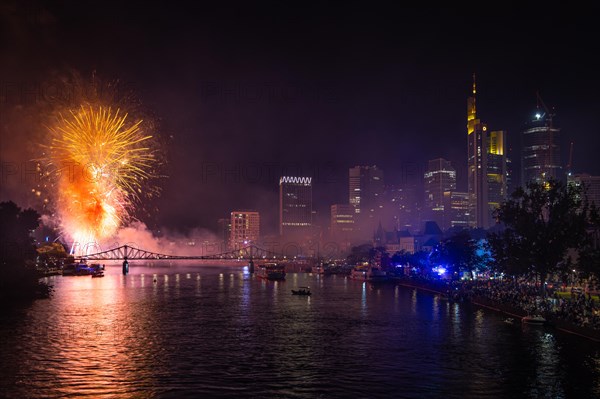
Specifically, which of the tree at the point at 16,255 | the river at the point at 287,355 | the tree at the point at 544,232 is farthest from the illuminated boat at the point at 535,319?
the tree at the point at 16,255

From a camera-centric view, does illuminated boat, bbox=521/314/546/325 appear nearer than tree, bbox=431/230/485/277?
Yes

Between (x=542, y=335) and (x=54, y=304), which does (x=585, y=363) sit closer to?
(x=542, y=335)

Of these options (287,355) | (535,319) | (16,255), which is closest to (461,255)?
(535,319)

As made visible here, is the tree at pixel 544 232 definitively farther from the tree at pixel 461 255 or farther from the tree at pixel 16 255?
the tree at pixel 16 255

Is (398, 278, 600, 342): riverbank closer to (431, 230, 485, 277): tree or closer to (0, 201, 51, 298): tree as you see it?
(431, 230, 485, 277): tree

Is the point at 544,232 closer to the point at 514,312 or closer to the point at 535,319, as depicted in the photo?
the point at 514,312

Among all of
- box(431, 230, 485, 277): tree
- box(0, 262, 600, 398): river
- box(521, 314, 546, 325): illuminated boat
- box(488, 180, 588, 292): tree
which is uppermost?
box(488, 180, 588, 292): tree

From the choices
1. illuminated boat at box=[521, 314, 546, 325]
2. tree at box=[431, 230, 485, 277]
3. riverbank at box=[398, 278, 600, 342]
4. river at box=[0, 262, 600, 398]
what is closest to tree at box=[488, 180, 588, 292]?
riverbank at box=[398, 278, 600, 342]

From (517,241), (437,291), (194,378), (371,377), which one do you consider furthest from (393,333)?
(437,291)

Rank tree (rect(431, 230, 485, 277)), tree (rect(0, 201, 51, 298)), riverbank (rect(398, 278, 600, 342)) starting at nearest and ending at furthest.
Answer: riverbank (rect(398, 278, 600, 342)) < tree (rect(0, 201, 51, 298)) < tree (rect(431, 230, 485, 277))
